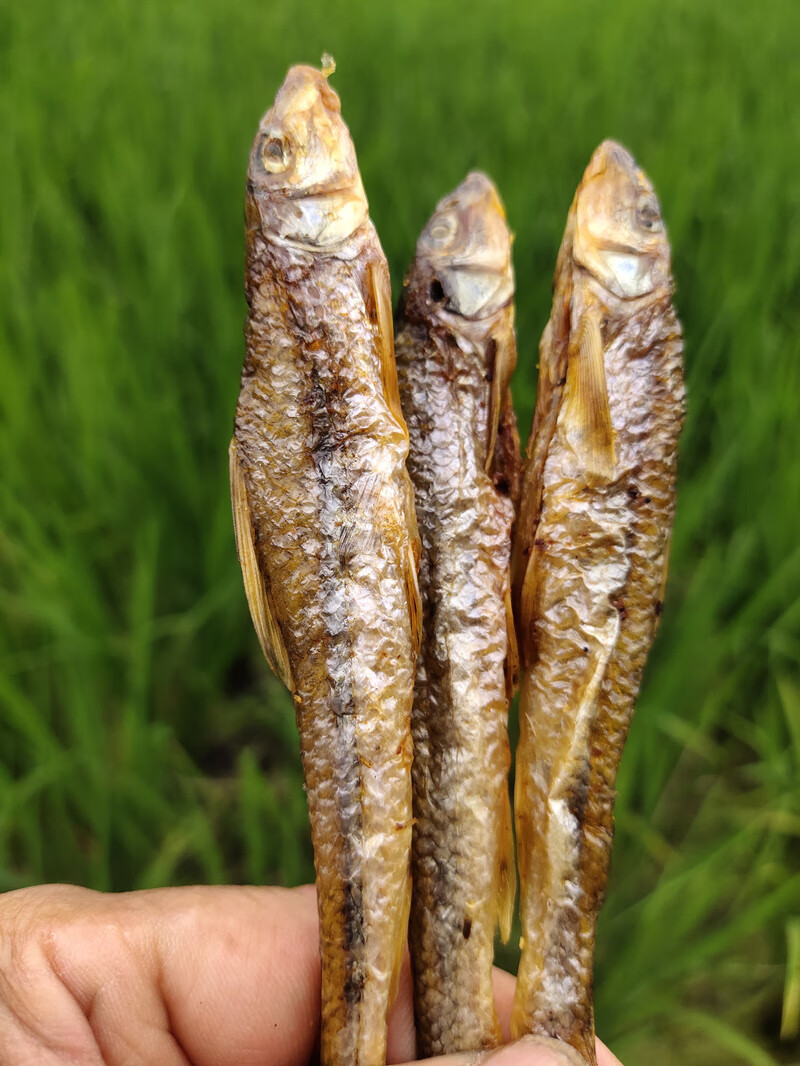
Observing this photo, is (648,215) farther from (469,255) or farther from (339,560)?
(339,560)

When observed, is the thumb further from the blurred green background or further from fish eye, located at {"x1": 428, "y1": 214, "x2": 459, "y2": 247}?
fish eye, located at {"x1": 428, "y1": 214, "x2": 459, "y2": 247}

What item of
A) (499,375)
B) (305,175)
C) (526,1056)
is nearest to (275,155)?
(305,175)

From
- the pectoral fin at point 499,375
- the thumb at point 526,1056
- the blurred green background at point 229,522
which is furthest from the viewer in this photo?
the blurred green background at point 229,522

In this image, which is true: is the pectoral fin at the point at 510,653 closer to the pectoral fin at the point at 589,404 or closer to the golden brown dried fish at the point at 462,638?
the golden brown dried fish at the point at 462,638

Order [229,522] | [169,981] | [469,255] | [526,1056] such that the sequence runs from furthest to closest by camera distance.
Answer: [229,522], [169,981], [469,255], [526,1056]

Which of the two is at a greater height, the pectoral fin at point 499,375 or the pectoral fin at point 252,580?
Answer: the pectoral fin at point 499,375

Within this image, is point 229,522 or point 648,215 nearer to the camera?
point 648,215

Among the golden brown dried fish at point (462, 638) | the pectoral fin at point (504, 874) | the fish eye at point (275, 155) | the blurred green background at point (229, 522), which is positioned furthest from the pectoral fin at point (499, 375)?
the blurred green background at point (229, 522)
